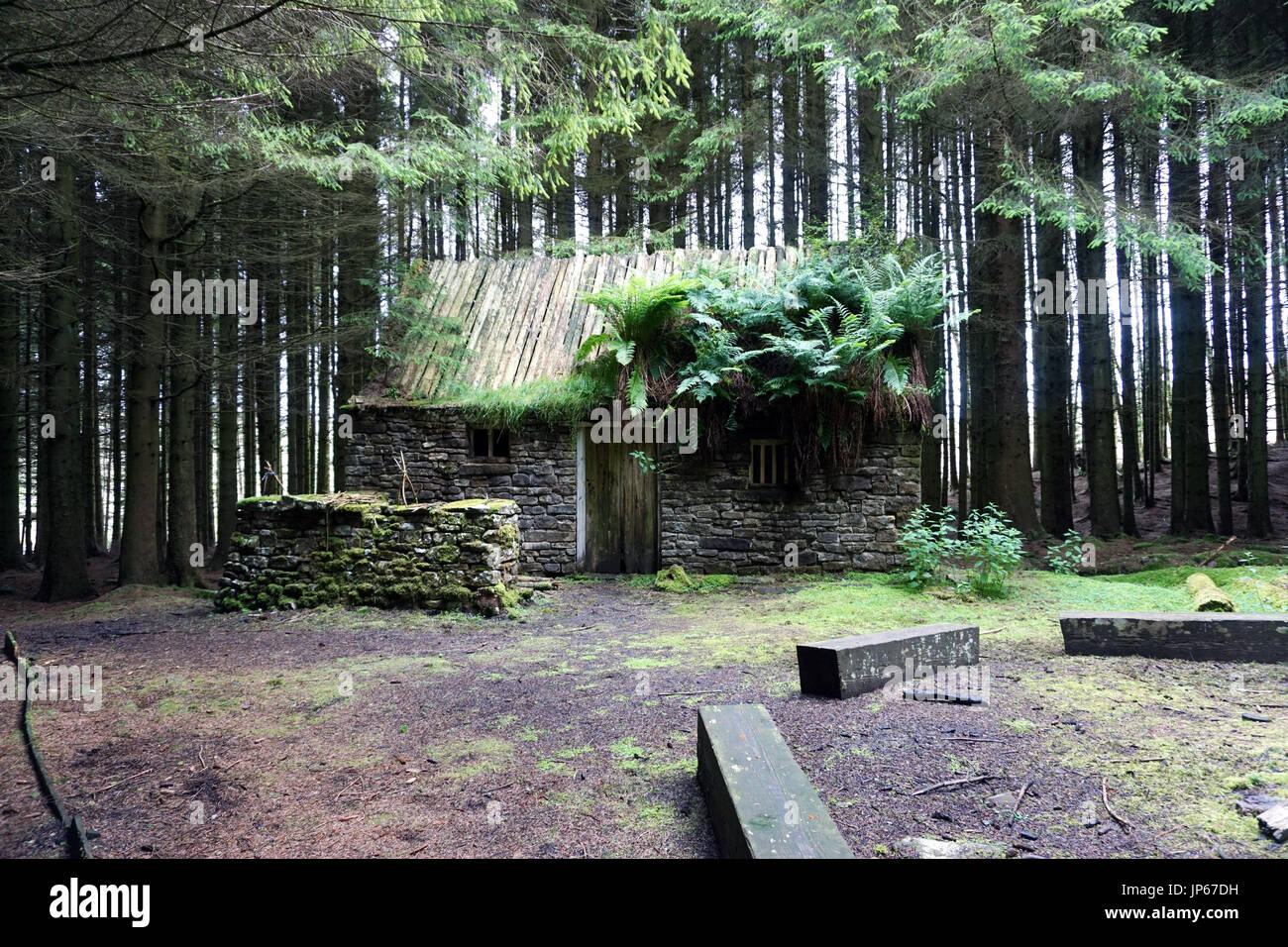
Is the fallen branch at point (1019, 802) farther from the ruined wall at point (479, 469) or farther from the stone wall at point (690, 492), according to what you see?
the ruined wall at point (479, 469)

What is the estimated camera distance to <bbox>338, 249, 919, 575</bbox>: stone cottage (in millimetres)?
10562

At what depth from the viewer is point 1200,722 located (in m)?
3.52

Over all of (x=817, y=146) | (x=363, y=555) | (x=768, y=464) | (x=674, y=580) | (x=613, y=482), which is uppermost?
(x=817, y=146)

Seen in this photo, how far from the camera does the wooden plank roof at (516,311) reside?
11633 mm

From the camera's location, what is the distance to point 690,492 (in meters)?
11.0

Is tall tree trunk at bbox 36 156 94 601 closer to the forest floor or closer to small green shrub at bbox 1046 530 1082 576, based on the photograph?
the forest floor

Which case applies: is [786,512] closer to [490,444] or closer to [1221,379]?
[490,444]

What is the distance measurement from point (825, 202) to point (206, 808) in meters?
14.7

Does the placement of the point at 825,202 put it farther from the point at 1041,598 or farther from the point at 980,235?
the point at 1041,598

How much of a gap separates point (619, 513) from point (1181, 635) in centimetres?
785

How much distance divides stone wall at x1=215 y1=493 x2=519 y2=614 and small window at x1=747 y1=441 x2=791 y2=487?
434cm

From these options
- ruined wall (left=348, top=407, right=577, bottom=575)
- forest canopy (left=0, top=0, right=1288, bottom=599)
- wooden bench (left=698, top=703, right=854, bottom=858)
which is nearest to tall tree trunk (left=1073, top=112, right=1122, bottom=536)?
forest canopy (left=0, top=0, right=1288, bottom=599)

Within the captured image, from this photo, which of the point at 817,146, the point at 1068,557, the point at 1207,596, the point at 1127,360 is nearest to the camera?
the point at 1207,596

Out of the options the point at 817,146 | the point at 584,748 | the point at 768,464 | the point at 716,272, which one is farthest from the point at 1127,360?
the point at 584,748
